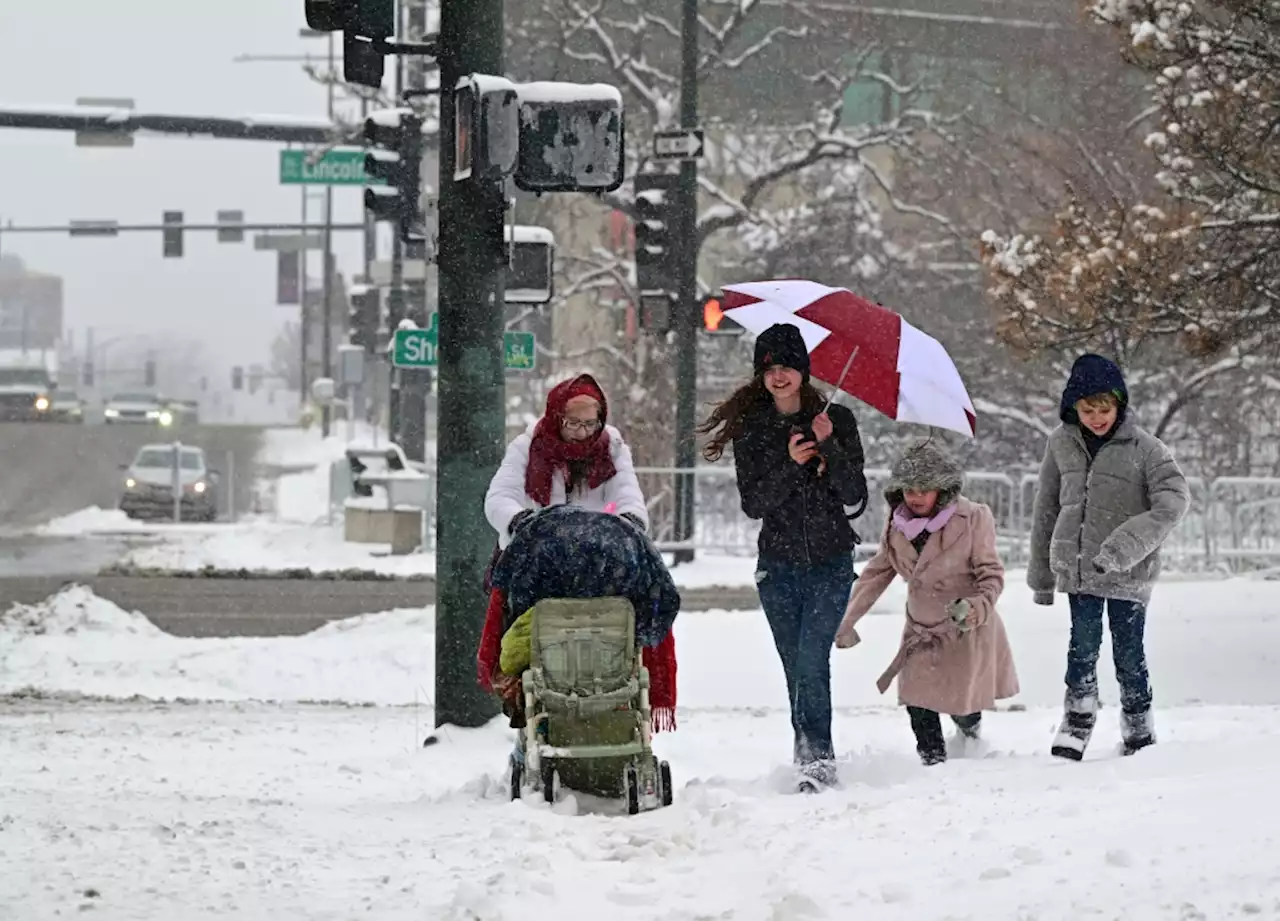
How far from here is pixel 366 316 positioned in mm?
28172

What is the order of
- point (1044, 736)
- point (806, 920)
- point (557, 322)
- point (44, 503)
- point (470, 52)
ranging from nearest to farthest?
point (806, 920)
point (470, 52)
point (1044, 736)
point (44, 503)
point (557, 322)

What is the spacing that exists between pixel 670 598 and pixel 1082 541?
2.07 m

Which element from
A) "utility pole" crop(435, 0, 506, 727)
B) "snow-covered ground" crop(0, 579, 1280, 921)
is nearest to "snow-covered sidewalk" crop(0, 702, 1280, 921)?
"snow-covered ground" crop(0, 579, 1280, 921)

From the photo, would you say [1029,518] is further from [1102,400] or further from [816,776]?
[816,776]

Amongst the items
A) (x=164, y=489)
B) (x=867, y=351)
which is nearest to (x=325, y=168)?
(x=164, y=489)

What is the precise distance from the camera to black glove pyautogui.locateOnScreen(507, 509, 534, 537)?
23.0 ft

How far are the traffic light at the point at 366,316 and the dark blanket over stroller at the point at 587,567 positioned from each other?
2128cm

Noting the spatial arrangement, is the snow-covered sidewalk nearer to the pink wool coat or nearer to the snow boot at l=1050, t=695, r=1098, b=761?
the snow boot at l=1050, t=695, r=1098, b=761

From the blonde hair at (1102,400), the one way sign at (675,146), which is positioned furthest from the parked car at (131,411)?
the blonde hair at (1102,400)

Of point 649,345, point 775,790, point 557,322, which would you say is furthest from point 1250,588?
point 557,322

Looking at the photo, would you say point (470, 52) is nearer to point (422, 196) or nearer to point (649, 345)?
point (422, 196)

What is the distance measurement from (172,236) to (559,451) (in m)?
40.8

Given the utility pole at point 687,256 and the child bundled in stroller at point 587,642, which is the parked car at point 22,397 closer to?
the utility pole at point 687,256

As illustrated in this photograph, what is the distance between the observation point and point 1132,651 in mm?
8125
